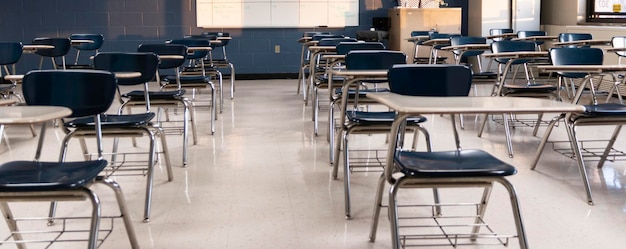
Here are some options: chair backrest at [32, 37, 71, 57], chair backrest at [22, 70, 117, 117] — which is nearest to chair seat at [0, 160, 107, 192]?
chair backrest at [22, 70, 117, 117]

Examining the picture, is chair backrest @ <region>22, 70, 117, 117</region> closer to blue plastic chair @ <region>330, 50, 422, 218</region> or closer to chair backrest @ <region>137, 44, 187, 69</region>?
blue plastic chair @ <region>330, 50, 422, 218</region>

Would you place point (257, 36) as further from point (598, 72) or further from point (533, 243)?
point (533, 243)

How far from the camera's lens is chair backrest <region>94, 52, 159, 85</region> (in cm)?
458

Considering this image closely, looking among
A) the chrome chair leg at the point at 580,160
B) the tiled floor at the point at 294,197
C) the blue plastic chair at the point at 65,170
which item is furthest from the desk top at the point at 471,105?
the chrome chair leg at the point at 580,160

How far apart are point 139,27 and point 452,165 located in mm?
9700

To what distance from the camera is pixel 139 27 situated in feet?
37.3

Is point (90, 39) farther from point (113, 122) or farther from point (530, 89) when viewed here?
point (530, 89)

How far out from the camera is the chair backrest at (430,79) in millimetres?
3002

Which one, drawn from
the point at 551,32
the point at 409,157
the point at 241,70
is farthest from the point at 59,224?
the point at 551,32

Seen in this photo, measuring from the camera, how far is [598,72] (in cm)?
408

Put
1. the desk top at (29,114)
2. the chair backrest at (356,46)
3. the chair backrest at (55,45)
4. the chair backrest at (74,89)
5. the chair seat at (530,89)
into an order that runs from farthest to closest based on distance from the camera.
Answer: the chair backrest at (55,45)
the chair backrest at (356,46)
the chair seat at (530,89)
the chair backrest at (74,89)
the desk top at (29,114)

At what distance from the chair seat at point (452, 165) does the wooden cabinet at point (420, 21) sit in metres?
8.57

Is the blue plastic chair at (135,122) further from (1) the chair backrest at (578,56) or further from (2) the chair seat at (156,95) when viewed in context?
(1) the chair backrest at (578,56)

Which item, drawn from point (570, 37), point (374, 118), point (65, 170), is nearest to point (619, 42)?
point (570, 37)
